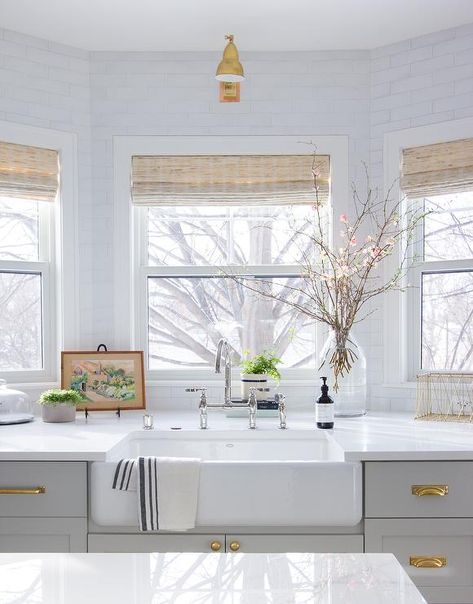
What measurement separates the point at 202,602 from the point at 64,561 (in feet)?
1.04

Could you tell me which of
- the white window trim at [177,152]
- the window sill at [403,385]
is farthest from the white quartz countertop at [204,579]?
the white window trim at [177,152]

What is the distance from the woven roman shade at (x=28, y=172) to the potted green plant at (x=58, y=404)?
101 centimetres

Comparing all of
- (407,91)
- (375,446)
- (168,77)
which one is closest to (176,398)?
Answer: (375,446)

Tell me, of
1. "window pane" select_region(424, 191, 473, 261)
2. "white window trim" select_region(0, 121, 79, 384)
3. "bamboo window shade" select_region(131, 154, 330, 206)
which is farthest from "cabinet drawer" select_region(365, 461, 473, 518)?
"white window trim" select_region(0, 121, 79, 384)

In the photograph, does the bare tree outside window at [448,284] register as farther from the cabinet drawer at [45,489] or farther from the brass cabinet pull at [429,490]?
the cabinet drawer at [45,489]

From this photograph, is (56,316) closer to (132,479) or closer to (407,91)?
(132,479)

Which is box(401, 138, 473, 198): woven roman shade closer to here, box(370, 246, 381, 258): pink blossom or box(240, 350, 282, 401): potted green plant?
box(370, 246, 381, 258): pink blossom

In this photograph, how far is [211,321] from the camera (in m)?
4.03

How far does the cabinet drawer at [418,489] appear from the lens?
277 cm

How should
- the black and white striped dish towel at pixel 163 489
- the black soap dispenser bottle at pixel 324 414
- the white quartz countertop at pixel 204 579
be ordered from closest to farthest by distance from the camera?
the white quartz countertop at pixel 204 579, the black and white striped dish towel at pixel 163 489, the black soap dispenser bottle at pixel 324 414

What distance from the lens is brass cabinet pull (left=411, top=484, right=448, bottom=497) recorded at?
275cm

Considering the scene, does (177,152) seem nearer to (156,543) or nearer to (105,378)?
(105,378)

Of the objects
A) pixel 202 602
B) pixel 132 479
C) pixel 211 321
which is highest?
pixel 211 321

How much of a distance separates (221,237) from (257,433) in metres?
1.19
